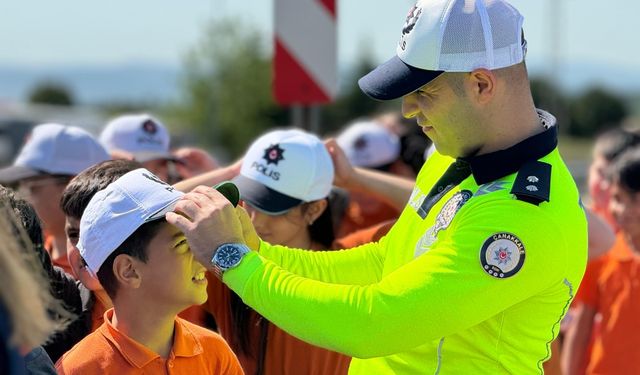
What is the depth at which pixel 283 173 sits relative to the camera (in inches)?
163

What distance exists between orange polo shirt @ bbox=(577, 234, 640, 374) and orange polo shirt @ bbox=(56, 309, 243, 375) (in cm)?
231

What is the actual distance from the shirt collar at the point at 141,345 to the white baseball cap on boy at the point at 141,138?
7.49ft

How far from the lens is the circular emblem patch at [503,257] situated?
2.63 m

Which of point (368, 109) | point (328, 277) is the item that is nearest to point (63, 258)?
point (328, 277)

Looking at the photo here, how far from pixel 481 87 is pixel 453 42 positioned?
5.7 inches

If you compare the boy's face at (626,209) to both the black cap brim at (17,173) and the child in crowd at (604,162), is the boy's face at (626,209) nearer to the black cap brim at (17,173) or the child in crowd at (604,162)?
the child in crowd at (604,162)

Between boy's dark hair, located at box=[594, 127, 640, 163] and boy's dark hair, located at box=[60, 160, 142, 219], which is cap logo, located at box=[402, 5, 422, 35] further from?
boy's dark hair, located at box=[594, 127, 640, 163]

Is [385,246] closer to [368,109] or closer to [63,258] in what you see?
[63,258]

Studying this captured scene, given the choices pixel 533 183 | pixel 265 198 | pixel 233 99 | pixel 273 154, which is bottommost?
pixel 233 99

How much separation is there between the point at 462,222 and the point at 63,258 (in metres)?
1.98

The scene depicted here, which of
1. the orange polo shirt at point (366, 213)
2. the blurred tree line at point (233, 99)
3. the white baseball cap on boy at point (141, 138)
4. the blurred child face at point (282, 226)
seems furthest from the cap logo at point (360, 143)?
the blurred tree line at point (233, 99)

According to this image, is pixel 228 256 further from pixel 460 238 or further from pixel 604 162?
pixel 604 162

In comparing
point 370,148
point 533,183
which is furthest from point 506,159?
point 370,148

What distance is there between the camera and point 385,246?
10.8ft
